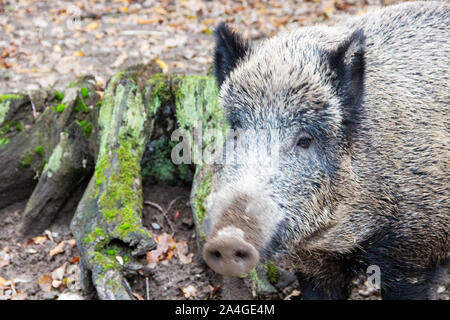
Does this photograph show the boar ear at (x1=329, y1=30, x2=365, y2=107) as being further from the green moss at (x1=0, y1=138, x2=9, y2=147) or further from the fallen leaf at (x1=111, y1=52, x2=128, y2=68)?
the fallen leaf at (x1=111, y1=52, x2=128, y2=68)

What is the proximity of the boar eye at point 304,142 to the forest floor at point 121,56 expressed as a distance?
1836 mm

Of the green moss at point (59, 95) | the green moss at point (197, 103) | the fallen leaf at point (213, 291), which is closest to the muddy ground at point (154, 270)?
the fallen leaf at point (213, 291)

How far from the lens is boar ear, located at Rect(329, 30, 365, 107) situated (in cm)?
325

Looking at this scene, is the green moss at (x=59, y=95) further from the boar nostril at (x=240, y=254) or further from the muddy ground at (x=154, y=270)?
the boar nostril at (x=240, y=254)

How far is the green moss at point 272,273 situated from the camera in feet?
14.9

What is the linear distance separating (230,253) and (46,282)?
2512 mm

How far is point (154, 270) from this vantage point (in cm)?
454

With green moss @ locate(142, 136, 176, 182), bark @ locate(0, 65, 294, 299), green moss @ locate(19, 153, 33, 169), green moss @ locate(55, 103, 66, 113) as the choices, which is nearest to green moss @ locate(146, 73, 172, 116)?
bark @ locate(0, 65, 294, 299)

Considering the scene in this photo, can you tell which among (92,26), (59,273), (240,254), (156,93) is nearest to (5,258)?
(59,273)

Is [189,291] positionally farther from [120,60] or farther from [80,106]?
[120,60]
